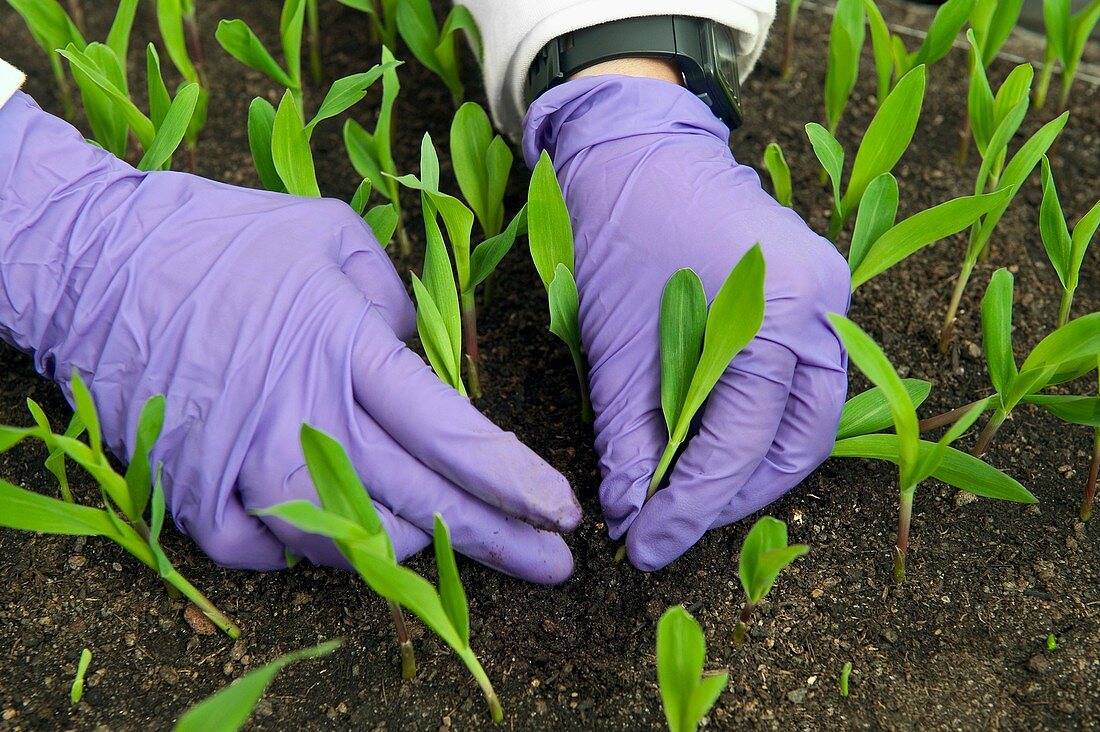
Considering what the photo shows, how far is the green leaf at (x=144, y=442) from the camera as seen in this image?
82cm

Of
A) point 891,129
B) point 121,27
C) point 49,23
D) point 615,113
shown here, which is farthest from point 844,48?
point 49,23

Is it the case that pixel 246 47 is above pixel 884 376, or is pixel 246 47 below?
above

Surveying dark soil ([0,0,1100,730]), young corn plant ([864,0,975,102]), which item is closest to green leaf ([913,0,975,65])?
young corn plant ([864,0,975,102])

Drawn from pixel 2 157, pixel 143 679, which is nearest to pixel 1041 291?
pixel 143 679

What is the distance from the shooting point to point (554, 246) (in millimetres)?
1075

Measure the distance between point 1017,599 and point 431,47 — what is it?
107 cm

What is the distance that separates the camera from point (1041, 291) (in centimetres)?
135

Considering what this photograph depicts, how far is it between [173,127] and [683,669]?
83 centimetres

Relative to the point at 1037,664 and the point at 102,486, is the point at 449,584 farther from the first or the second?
the point at 1037,664

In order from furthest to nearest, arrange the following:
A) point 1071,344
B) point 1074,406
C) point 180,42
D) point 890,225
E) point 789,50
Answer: point 789,50, point 180,42, point 890,225, point 1074,406, point 1071,344

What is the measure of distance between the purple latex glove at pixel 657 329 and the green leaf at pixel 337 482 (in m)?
0.31

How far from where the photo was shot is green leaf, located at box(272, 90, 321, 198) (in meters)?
1.08

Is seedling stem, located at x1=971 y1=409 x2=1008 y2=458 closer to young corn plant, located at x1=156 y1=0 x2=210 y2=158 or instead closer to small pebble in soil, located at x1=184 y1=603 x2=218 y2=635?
small pebble in soil, located at x1=184 y1=603 x2=218 y2=635

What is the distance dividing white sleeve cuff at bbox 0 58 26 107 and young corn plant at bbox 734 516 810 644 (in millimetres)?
943
